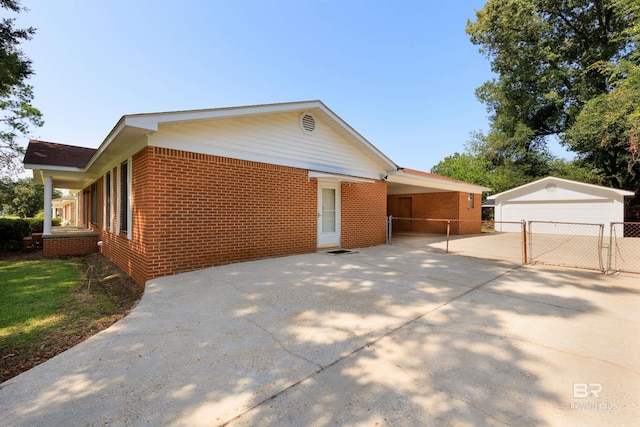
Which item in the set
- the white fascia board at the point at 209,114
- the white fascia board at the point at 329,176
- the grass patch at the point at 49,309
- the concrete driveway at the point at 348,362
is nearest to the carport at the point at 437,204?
the white fascia board at the point at 329,176

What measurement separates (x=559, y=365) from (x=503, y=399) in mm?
970

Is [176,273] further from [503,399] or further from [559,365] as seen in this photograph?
[559,365]

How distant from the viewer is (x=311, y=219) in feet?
27.6

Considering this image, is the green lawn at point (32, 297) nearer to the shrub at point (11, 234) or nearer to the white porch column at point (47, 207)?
the white porch column at point (47, 207)

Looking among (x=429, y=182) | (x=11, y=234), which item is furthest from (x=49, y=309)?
(x=429, y=182)

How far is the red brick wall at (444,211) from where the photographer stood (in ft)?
50.9

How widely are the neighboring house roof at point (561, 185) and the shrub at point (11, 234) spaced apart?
27060 mm

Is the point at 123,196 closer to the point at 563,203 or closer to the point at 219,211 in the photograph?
the point at 219,211

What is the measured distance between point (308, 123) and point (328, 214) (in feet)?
9.79

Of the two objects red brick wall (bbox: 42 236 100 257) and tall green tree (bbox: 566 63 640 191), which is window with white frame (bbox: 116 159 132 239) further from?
tall green tree (bbox: 566 63 640 191)

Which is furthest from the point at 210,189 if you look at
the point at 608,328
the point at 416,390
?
the point at 608,328

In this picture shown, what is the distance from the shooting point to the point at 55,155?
1062 centimetres

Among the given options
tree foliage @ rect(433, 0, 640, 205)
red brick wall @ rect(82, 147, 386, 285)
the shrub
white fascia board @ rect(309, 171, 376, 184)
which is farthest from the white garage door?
the shrub

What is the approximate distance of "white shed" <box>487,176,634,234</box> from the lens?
15.6 m
